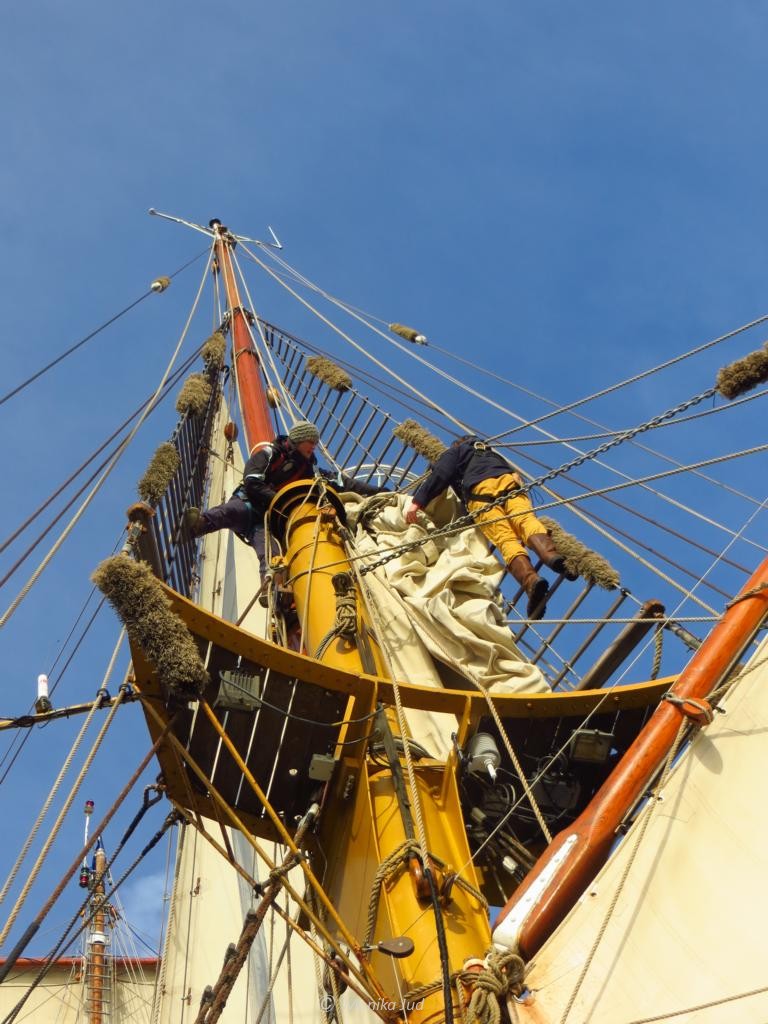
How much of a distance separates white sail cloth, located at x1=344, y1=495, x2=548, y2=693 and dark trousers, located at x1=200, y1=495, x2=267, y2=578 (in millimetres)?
711

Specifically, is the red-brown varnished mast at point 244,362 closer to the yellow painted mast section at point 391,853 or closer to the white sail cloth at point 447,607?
the white sail cloth at point 447,607

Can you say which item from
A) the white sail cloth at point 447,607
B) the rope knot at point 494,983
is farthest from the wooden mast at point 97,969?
the rope knot at point 494,983

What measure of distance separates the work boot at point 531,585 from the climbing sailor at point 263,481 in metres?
1.54

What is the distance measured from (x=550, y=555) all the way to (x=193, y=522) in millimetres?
2559

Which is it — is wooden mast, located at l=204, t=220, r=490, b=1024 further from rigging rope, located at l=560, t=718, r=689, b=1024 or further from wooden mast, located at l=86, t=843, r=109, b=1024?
wooden mast, located at l=86, t=843, r=109, b=1024

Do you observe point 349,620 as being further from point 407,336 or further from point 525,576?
point 407,336

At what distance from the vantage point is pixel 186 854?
455 inches

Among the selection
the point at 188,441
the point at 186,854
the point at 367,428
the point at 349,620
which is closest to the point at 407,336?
the point at 367,428

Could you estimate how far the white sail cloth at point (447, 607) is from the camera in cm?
645

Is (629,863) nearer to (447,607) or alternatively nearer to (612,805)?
(612,805)

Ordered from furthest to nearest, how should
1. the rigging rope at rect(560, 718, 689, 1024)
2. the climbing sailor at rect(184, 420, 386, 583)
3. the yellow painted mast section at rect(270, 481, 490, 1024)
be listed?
the climbing sailor at rect(184, 420, 386, 583)
the yellow painted mast section at rect(270, 481, 490, 1024)
the rigging rope at rect(560, 718, 689, 1024)

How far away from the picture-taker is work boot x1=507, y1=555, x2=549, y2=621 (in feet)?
23.4

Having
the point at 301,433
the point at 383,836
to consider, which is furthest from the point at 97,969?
the point at 383,836

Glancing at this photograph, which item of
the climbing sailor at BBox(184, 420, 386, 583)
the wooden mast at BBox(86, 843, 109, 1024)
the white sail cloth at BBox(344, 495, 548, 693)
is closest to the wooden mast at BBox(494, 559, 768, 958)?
the white sail cloth at BBox(344, 495, 548, 693)
